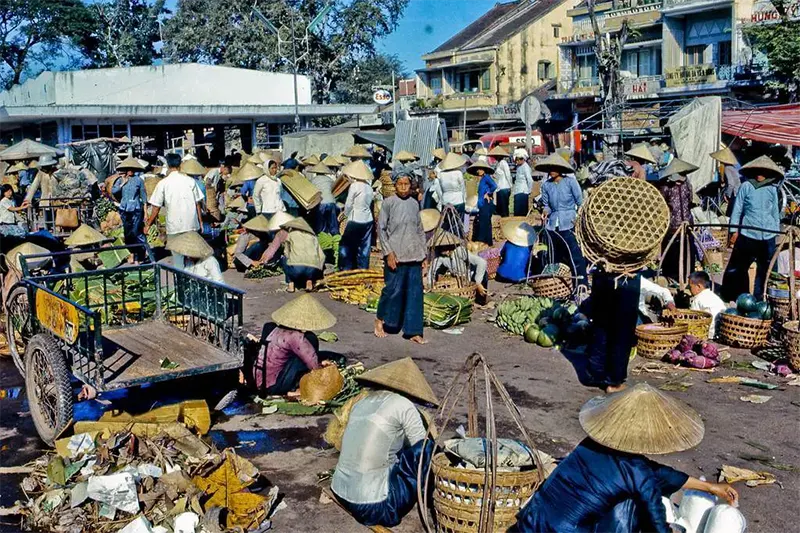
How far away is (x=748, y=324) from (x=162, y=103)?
93.2 feet

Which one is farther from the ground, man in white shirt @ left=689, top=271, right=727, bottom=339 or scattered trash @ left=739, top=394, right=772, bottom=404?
man in white shirt @ left=689, top=271, right=727, bottom=339

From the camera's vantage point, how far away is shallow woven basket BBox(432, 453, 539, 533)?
4578mm

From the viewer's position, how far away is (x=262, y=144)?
3347cm

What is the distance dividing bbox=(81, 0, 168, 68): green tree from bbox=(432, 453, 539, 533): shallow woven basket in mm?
53428

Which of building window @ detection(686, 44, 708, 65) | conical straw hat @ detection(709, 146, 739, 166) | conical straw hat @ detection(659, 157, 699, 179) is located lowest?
conical straw hat @ detection(659, 157, 699, 179)

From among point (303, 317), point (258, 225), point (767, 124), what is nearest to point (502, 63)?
point (767, 124)

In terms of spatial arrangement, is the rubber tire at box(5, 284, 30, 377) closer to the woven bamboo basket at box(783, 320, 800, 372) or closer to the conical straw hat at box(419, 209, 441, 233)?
the conical straw hat at box(419, 209, 441, 233)

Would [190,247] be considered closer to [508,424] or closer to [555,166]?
[508,424]

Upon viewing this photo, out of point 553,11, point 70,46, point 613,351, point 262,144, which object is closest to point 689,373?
point 613,351

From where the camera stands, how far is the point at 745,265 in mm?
10211

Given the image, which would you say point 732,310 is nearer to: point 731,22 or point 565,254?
point 565,254

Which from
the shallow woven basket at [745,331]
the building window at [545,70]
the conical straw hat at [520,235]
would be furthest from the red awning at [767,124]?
the building window at [545,70]

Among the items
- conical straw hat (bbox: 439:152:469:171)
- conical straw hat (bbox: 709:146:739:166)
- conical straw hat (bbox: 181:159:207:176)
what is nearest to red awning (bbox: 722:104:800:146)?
conical straw hat (bbox: 709:146:739:166)

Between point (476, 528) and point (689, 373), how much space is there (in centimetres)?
425
